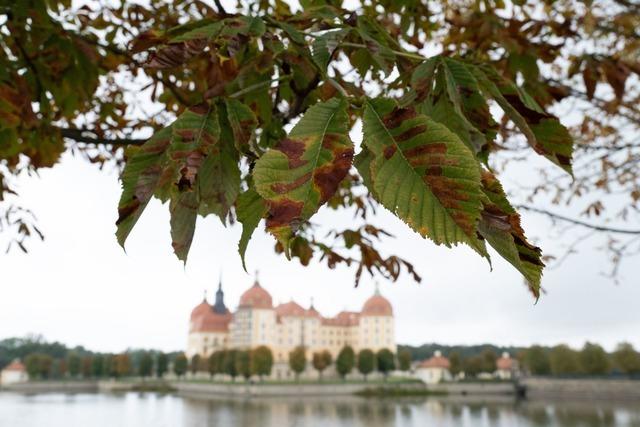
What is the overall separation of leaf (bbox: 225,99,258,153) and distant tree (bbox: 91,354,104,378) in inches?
4118

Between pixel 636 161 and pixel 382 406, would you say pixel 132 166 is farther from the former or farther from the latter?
pixel 382 406

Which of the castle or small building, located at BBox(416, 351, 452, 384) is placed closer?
the castle

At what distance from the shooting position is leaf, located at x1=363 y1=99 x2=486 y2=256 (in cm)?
67

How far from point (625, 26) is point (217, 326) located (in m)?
83.8

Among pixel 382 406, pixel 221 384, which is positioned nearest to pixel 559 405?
pixel 382 406

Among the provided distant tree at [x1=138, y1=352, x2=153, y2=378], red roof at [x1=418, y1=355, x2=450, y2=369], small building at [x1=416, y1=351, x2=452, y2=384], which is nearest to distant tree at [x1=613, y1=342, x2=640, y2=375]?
small building at [x1=416, y1=351, x2=452, y2=384]

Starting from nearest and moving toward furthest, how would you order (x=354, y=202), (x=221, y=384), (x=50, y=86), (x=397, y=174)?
→ (x=397, y=174)
(x=50, y=86)
(x=354, y=202)
(x=221, y=384)

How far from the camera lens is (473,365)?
240ft

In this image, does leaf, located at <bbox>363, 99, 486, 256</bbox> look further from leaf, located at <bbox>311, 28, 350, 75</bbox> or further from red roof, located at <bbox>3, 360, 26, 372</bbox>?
red roof, located at <bbox>3, 360, 26, 372</bbox>

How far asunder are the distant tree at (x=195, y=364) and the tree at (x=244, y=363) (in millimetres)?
11212

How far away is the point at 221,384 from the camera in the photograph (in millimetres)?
70062

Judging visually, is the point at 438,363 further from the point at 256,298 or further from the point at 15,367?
the point at 15,367

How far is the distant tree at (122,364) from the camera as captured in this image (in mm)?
92625

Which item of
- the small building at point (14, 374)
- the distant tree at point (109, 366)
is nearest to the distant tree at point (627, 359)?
the distant tree at point (109, 366)
